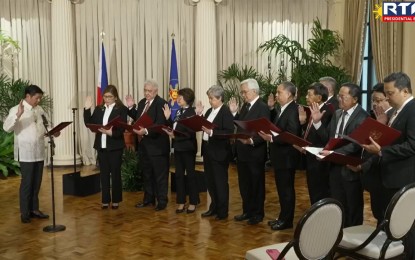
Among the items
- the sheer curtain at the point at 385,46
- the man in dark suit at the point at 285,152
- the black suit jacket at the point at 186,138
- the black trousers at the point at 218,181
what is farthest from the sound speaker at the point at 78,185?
the sheer curtain at the point at 385,46

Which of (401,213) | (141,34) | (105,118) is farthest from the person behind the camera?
(141,34)

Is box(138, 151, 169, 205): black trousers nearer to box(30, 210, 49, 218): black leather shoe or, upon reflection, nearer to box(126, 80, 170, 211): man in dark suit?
box(126, 80, 170, 211): man in dark suit

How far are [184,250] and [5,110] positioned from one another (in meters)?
6.30

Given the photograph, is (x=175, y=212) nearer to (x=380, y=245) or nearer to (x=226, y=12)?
(x=380, y=245)

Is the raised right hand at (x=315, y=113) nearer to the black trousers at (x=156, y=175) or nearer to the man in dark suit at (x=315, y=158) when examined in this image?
the man in dark suit at (x=315, y=158)

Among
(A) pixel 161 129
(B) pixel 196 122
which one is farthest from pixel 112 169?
(B) pixel 196 122

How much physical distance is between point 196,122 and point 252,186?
1.00 m

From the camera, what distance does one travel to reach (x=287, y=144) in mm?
5254

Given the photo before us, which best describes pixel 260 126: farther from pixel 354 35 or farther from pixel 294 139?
pixel 354 35

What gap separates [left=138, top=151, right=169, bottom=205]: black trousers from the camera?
6277 mm

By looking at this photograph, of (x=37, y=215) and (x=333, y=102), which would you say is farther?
(x=37, y=215)

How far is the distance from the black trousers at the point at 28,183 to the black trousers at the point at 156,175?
1.28 meters

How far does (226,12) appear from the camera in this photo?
35.0ft

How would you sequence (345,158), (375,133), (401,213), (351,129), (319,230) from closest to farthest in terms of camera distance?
(319,230)
(401,213)
(375,133)
(345,158)
(351,129)
